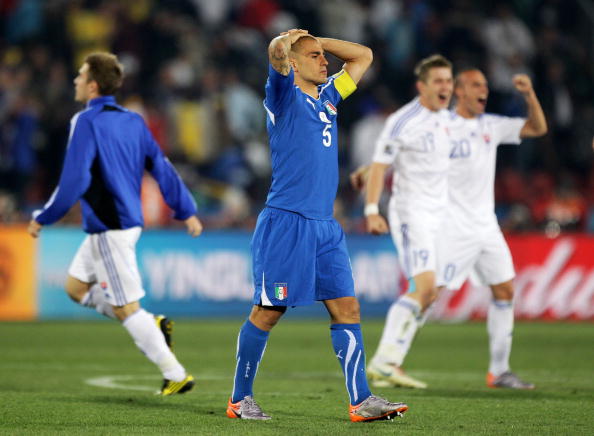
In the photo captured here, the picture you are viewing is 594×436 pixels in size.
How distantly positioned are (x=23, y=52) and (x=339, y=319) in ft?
42.5

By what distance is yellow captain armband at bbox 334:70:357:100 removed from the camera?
686cm

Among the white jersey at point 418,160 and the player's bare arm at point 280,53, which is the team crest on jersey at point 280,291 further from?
the white jersey at point 418,160

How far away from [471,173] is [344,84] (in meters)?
2.72

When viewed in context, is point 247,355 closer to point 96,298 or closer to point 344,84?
point 344,84

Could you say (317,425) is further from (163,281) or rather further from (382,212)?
(382,212)

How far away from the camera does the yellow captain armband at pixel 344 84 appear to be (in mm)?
6855

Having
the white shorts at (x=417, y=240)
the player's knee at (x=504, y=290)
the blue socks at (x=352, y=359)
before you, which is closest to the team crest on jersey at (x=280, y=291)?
the blue socks at (x=352, y=359)

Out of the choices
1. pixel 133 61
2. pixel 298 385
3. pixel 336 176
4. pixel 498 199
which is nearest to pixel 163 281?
pixel 133 61

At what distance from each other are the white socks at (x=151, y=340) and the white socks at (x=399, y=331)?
66.7 inches

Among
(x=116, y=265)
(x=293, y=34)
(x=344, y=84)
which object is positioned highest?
(x=293, y=34)

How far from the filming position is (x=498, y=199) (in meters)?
18.4

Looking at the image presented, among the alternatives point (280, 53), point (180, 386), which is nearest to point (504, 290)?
point (180, 386)

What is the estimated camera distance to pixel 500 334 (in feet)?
29.9

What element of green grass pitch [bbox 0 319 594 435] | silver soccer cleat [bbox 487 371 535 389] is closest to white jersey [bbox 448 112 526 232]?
silver soccer cleat [bbox 487 371 535 389]
